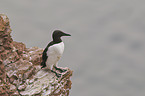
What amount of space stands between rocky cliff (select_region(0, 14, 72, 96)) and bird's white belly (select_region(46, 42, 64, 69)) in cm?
48

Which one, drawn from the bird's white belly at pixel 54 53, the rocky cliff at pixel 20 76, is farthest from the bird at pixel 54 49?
the rocky cliff at pixel 20 76

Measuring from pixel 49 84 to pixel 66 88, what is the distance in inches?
38.1

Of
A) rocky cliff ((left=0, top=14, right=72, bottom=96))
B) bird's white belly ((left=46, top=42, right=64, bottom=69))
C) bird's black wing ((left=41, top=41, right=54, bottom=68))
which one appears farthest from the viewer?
bird's black wing ((left=41, top=41, right=54, bottom=68))

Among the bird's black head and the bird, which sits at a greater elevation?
the bird's black head

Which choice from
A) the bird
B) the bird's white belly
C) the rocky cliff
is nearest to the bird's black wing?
the bird

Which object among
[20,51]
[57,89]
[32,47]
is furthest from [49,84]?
[32,47]

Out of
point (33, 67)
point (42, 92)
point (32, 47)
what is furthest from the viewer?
point (32, 47)

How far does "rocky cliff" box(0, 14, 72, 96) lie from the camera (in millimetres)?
7746

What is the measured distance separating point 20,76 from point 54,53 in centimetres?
137

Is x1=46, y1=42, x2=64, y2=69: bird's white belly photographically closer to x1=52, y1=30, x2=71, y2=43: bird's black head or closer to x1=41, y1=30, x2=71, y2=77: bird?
x1=41, y1=30, x2=71, y2=77: bird

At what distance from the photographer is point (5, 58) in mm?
7965

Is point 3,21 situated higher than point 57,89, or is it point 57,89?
point 3,21

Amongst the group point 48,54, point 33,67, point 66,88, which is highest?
point 48,54

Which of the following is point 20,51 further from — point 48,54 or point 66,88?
point 66,88
